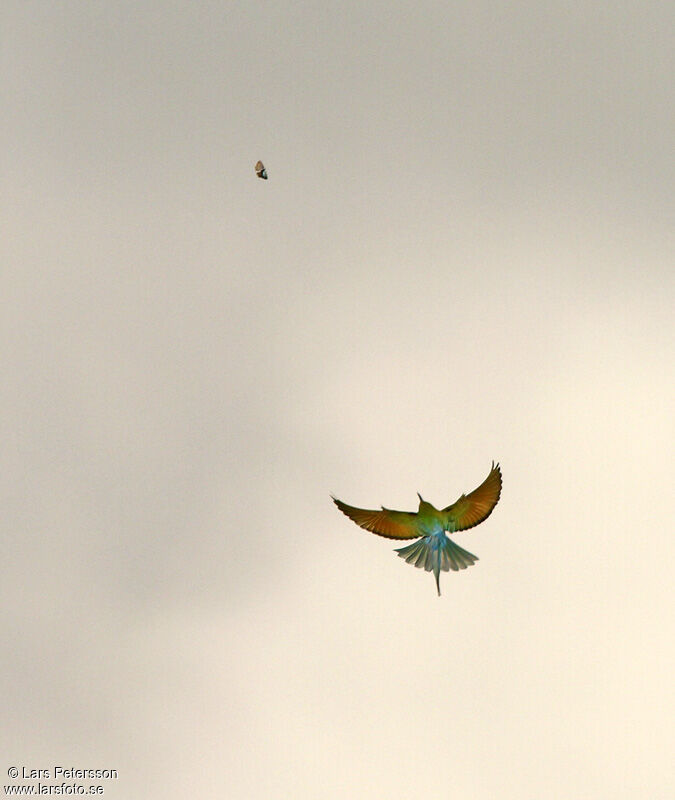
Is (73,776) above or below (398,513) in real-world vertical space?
below

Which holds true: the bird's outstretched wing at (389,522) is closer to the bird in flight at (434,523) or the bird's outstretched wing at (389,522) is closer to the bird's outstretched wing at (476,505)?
the bird in flight at (434,523)

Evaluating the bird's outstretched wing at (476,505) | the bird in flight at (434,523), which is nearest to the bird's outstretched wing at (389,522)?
the bird in flight at (434,523)

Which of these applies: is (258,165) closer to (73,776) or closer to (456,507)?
(456,507)

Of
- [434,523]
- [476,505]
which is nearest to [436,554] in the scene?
[434,523]

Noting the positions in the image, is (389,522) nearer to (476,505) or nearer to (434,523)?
(434,523)

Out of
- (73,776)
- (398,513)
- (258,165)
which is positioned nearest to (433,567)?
(398,513)

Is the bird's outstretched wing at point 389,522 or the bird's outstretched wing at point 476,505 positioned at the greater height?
the bird's outstretched wing at point 476,505
